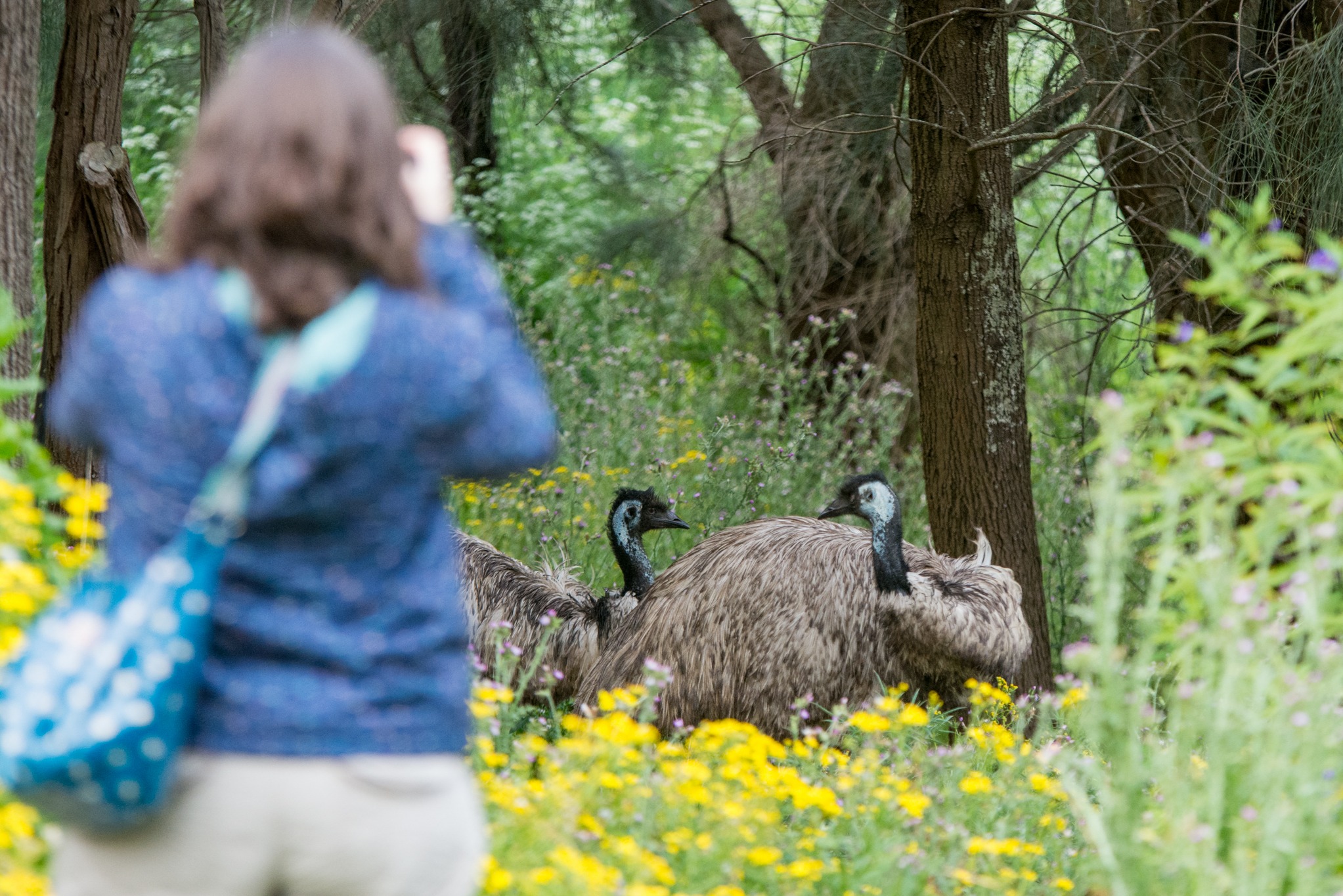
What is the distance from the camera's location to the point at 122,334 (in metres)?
1.64

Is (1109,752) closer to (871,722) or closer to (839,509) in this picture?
(871,722)

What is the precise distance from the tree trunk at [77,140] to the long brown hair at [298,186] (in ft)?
12.0

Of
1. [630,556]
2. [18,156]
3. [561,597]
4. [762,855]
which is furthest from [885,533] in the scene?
[18,156]

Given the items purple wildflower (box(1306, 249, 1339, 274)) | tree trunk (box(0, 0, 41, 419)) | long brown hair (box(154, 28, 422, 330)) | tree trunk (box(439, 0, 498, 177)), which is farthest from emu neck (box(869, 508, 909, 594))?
tree trunk (box(439, 0, 498, 177))

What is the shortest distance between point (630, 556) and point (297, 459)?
4.23 metres

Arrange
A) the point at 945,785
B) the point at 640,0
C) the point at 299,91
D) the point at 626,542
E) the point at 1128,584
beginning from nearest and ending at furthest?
the point at 299,91 < the point at 945,785 < the point at 626,542 < the point at 1128,584 < the point at 640,0

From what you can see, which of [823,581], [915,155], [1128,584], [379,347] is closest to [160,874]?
[379,347]

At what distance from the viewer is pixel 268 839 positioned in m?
1.66

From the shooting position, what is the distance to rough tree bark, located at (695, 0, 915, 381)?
7367mm

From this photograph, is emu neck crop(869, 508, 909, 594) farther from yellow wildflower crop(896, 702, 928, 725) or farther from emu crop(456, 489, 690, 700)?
yellow wildflower crop(896, 702, 928, 725)

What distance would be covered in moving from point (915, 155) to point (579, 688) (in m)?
2.45

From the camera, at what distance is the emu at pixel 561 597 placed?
18.3 ft

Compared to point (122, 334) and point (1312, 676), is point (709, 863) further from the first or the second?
point (122, 334)

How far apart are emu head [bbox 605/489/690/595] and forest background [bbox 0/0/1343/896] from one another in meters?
0.79
